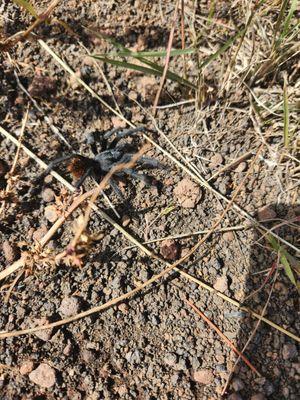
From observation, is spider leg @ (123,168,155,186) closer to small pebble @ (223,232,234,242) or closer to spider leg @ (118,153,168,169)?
spider leg @ (118,153,168,169)

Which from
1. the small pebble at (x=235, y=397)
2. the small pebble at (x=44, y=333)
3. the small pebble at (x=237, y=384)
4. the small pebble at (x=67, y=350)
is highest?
the small pebble at (x=44, y=333)

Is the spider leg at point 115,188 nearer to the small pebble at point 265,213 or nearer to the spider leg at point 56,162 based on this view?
the spider leg at point 56,162

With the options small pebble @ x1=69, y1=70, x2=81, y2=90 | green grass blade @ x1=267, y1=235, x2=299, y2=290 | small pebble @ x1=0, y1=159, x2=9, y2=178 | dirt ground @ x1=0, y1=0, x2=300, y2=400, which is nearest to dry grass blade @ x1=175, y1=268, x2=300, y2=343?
dirt ground @ x1=0, y1=0, x2=300, y2=400

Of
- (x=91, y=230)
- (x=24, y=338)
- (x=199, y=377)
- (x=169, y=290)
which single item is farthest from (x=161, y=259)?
(x=24, y=338)

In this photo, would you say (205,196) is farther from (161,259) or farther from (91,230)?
(91,230)

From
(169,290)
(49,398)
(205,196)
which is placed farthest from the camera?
(205,196)

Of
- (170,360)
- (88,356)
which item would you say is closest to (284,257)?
(170,360)

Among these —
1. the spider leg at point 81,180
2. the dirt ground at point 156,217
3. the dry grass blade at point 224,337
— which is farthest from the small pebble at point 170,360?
the spider leg at point 81,180
